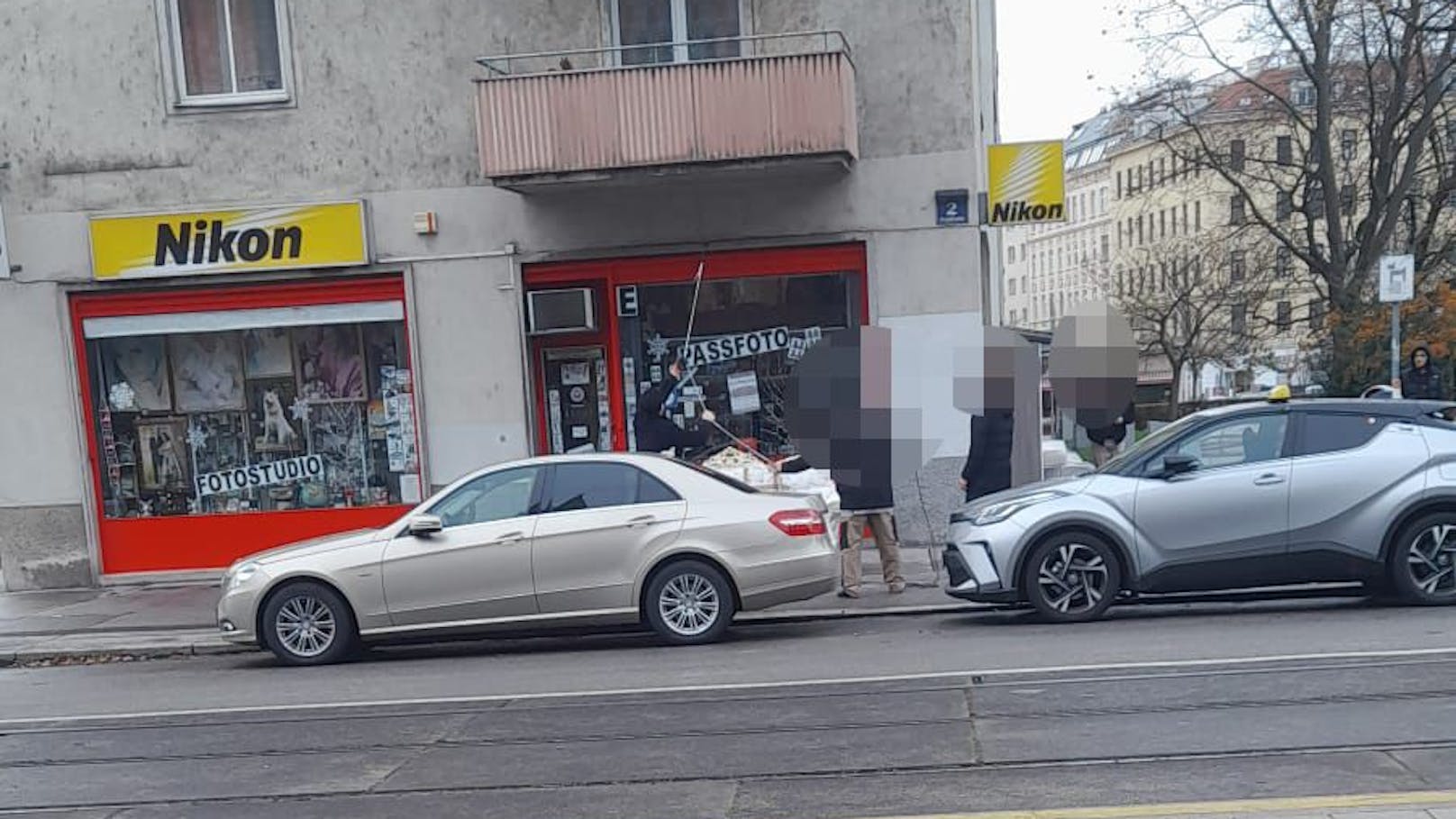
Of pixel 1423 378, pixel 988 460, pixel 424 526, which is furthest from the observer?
pixel 1423 378

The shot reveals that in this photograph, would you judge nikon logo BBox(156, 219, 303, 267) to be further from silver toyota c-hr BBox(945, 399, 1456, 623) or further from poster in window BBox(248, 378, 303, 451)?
silver toyota c-hr BBox(945, 399, 1456, 623)

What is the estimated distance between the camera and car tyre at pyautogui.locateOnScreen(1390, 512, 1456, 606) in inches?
345

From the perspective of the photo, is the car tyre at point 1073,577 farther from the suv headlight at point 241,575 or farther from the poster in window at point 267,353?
the poster in window at point 267,353

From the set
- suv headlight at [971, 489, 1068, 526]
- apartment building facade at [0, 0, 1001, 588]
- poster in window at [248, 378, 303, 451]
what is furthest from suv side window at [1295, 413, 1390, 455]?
poster in window at [248, 378, 303, 451]

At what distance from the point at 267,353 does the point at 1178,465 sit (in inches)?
405

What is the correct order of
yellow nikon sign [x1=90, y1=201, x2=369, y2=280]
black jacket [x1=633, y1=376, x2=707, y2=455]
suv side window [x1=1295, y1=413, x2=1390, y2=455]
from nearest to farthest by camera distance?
suv side window [x1=1295, y1=413, x2=1390, y2=455]
black jacket [x1=633, y1=376, x2=707, y2=455]
yellow nikon sign [x1=90, y1=201, x2=369, y2=280]

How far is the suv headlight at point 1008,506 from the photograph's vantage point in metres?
9.17

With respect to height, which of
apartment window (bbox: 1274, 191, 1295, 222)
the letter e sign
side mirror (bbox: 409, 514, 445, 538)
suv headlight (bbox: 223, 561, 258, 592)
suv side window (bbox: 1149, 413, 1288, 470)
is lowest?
suv headlight (bbox: 223, 561, 258, 592)

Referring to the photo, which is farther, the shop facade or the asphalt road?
the shop facade

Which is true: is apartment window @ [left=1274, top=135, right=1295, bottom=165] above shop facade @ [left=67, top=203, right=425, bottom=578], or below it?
above

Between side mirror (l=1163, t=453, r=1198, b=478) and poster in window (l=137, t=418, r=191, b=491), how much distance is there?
11.0 m

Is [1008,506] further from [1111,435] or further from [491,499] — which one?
[1111,435]

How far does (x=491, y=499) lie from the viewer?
9312mm

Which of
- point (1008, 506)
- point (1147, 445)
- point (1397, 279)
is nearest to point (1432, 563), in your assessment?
point (1147, 445)
